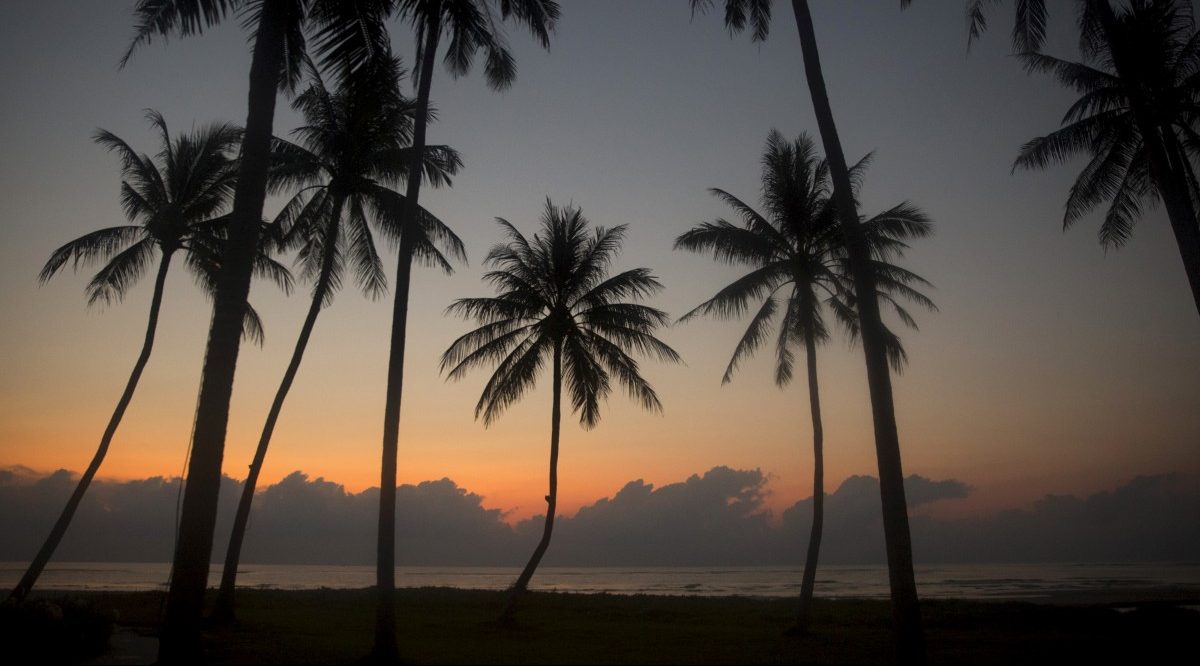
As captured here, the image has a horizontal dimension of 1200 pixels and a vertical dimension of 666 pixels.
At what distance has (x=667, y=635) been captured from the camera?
44.8 ft

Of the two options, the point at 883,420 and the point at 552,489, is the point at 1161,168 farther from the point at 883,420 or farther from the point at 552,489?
the point at 552,489

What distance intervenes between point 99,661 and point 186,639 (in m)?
2.26

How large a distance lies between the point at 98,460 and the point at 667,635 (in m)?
13.6

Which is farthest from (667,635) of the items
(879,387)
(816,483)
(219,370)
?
(219,370)

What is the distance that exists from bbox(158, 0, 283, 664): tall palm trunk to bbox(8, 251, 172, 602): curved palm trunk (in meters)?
9.45

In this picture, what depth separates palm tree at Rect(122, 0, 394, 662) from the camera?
297 inches

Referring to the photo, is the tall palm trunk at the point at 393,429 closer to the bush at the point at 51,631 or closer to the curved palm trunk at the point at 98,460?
the bush at the point at 51,631

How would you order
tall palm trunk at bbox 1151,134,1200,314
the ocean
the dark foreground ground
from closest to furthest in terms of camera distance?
the dark foreground ground, tall palm trunk at bbox 1151,134,1200,314, the ocean

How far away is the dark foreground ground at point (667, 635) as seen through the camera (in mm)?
10070

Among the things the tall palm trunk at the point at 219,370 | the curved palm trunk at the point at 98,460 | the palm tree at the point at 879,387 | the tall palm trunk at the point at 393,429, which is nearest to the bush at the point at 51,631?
the tall palm trunk at the point at 219,370

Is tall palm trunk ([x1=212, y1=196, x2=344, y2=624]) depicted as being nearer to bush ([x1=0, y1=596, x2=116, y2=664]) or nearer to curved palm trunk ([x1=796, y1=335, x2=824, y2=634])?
bush ([x1=0, y1=596, x2=116, y2=664])

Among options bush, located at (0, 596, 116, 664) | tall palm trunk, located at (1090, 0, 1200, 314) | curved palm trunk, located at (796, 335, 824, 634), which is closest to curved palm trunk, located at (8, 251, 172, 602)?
bush, located at (0, 596, 116, 664)

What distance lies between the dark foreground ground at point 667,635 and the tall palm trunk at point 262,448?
23.9 inches

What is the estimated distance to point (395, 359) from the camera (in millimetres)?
9938
